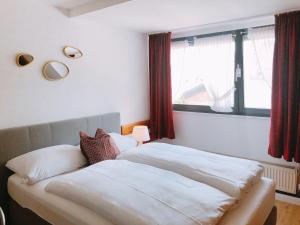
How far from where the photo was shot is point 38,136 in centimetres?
246

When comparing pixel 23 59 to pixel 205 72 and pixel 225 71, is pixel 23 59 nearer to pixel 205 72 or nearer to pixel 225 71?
pixel 205 72

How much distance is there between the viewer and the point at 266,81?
300 cm

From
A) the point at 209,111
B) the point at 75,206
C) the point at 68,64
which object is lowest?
the point at 75,206

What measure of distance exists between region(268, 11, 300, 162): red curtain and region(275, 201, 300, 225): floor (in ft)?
1.85

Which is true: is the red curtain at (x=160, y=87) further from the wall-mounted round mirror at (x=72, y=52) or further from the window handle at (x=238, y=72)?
the wall-mounted round mirror at (x=72, y=52)

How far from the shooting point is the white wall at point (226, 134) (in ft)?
10.1

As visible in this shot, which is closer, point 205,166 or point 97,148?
point 205,166

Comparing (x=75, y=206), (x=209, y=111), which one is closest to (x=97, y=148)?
(x=75, y=206)

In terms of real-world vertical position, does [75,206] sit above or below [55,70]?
below

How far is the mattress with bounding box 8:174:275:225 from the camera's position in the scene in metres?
1.56

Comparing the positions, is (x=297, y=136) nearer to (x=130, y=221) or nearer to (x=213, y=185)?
(x=213, y=185)

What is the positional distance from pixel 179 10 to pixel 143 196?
1.97m

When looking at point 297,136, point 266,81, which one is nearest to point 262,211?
point 297,136

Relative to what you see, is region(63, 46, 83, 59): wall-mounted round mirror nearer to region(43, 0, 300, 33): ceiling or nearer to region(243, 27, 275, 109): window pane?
region(43, 0, 300, 33): ceiling
